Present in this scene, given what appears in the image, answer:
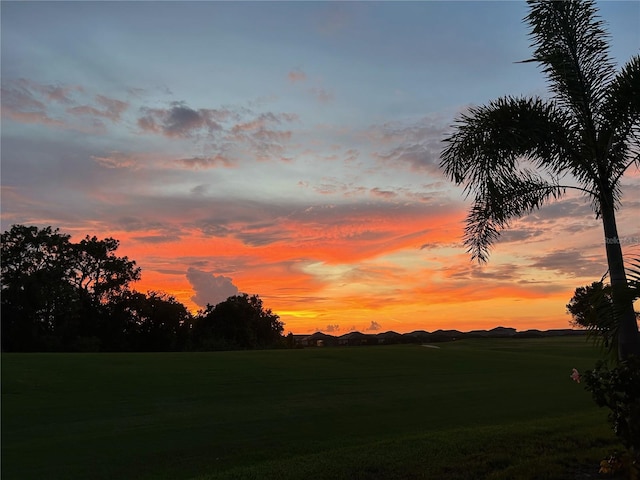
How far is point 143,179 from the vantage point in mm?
20891

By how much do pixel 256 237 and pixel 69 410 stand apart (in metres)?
13.8

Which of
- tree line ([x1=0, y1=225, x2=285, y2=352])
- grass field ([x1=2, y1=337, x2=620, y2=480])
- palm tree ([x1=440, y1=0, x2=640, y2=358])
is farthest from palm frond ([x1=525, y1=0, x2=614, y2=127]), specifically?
tree line ([x1=0, y1=225, x2=285, y2=352])

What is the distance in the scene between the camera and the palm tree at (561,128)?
381 inches

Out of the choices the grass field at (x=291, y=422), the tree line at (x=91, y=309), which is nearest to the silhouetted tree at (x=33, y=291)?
the tree line at (x=91, y=309)

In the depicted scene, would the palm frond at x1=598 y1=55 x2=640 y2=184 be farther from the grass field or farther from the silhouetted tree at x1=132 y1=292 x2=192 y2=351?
the silhouetted tree at x1=132 y1=292 x2=192 y2=351

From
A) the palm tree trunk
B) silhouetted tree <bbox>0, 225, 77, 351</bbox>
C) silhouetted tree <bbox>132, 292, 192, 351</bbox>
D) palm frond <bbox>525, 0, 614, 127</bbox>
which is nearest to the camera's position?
the palm tree trunk

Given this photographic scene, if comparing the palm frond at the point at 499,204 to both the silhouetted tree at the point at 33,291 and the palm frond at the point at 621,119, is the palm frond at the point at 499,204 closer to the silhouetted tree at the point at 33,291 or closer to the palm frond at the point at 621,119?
the palm frond at the point at 621,119

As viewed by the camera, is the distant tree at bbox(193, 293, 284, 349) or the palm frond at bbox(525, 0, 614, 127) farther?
the distant tree at bbox(193, 293, 284, 349)

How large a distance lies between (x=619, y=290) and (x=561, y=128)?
12.4 feet

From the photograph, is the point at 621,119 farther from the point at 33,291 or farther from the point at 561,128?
the point at 33,291

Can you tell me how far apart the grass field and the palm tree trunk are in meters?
2.00

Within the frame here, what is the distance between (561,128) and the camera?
32.6 feet

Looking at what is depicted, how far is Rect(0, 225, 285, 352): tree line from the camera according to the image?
176ft

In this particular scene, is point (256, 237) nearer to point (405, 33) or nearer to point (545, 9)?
point (405, 33)
